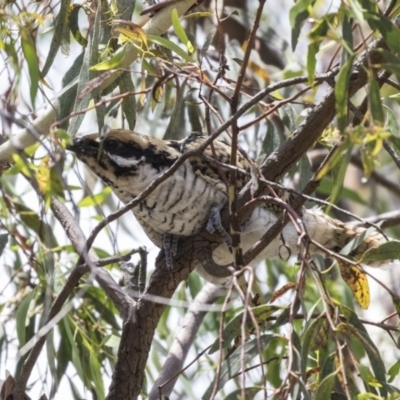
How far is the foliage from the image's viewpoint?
150cm

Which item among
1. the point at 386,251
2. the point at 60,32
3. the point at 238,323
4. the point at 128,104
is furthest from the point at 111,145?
the point at 386,251

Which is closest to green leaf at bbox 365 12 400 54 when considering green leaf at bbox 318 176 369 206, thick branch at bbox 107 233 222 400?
thick branch at bbox 107 233 222 400

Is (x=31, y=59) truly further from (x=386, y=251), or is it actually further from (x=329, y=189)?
(x=329, y=189)

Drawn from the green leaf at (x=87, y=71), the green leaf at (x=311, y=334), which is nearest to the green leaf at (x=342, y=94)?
the green leaf at (x=311, y=334)

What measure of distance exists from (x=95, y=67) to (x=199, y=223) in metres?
0.76

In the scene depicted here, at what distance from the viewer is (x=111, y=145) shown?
8.07 feet

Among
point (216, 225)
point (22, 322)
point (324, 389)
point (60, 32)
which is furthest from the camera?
point (22, 322)

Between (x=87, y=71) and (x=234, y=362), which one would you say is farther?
(x=87, y=71)

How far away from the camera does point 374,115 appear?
139cm

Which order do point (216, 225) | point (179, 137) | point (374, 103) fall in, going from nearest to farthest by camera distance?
point (374, 103) < point (216, 225) < point (179, 137)

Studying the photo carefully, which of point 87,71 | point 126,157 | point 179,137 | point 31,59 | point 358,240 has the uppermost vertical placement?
point 179,137

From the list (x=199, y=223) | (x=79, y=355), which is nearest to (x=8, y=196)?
(x=79, y=355)

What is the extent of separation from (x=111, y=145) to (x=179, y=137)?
0.97 meters

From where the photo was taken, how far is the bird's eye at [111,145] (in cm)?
245
